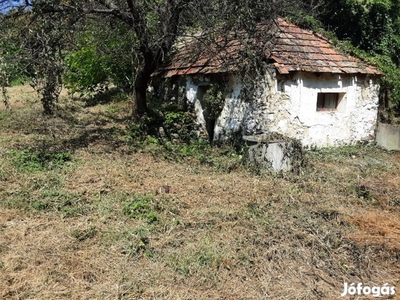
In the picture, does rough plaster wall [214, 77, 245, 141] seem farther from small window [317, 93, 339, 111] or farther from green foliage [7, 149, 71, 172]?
green foliage [7, 149, 71, 172]

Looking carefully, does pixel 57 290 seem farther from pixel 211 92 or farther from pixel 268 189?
pixel 211 92

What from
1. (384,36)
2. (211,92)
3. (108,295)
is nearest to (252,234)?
(108,295)

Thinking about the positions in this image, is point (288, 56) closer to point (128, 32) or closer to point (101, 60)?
point (128, 32)

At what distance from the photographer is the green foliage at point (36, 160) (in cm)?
633

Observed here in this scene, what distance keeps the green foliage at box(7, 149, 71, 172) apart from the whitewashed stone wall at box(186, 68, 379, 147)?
13.0 ft

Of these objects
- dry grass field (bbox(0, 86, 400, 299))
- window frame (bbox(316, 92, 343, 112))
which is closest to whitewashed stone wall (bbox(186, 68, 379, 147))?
window frame (bbox(316, 92, 343, 112))

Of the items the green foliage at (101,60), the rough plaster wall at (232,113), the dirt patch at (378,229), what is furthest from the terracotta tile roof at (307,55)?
the green foliage at (101,60)

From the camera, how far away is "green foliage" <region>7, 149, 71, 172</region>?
633 centimetres

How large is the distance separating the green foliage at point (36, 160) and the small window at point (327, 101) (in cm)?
619

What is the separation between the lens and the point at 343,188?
6.33m

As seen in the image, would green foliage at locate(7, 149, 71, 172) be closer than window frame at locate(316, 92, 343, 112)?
Yes

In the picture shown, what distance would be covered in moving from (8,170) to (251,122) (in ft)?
16.7

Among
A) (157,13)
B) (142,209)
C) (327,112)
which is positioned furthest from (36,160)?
(327,112)

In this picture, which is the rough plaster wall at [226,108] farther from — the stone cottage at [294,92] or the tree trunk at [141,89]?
the tree trunk at [141,89]
